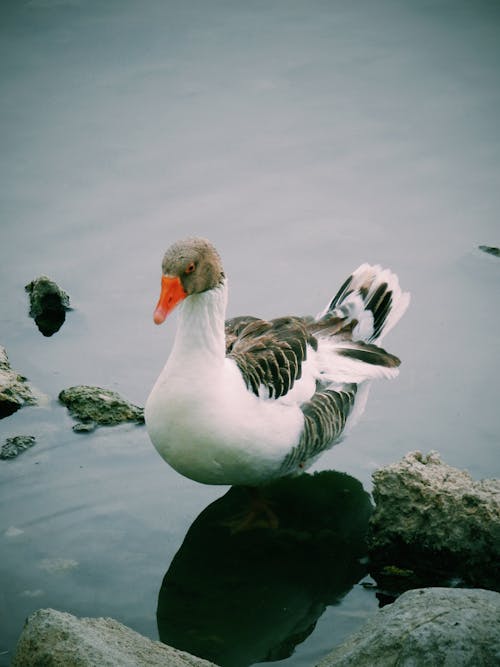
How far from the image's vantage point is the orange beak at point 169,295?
318 cm

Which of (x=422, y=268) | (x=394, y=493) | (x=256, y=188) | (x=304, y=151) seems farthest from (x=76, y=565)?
(x=304, y=151)

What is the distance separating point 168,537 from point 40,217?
3132 millimetres

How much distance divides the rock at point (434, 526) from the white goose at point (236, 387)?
446 mm

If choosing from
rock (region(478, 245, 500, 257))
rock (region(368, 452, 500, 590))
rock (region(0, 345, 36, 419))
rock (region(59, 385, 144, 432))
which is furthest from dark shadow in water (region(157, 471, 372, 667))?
rock (region(478, 245, 500, 257))

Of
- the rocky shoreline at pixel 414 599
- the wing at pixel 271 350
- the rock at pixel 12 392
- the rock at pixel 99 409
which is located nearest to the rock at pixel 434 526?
the rocky shoreline at pixel 414 599

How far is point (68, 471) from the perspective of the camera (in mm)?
3914

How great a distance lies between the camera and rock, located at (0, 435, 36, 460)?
398 cm

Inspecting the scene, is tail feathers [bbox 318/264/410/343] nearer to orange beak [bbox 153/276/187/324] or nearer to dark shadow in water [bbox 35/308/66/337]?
orange beak [bbox 153/276/187/324]

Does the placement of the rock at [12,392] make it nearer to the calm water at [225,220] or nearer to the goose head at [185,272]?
the calm water at [225,220]

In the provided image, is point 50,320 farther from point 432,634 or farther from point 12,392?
point 432,634

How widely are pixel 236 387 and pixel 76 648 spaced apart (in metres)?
1.32

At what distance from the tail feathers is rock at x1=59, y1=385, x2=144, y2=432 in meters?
1.01

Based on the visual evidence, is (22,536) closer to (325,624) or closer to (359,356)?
(325,624)

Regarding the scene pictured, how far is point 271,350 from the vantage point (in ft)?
11.9
